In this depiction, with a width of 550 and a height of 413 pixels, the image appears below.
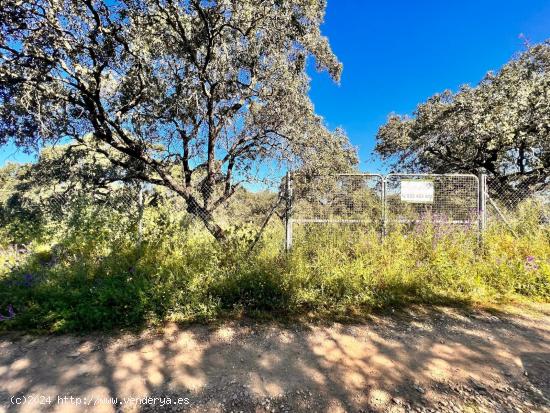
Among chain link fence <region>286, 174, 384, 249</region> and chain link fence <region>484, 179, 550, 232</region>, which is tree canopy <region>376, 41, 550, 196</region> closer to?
chain link fence <region>484, 179, 550, 232</region>

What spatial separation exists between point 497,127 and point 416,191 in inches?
243

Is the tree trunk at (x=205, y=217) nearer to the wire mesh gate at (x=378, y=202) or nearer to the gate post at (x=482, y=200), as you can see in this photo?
the wire mesh gate at (x=378, y=202)

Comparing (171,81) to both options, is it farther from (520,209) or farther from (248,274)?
(520,209)

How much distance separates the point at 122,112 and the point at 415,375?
6216mm

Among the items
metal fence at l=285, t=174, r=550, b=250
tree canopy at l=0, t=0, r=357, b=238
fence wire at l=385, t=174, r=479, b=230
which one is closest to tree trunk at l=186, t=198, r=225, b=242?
tree canopy at l=0, t=0, r=357, b=238

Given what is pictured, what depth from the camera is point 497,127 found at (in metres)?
9.17

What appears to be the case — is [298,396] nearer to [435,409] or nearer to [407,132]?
[435,409]

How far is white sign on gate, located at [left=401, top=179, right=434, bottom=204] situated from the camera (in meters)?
5.45

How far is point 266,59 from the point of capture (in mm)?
5836

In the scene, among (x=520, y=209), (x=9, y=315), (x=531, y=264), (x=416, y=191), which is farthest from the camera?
(x=520, y=209)

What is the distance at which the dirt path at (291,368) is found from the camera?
2.15m

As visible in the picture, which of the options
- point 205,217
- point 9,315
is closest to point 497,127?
point 205,217

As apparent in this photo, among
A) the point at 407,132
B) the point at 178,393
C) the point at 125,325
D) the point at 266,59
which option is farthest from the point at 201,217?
the point at 407,132

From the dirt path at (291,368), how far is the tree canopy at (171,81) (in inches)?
126
